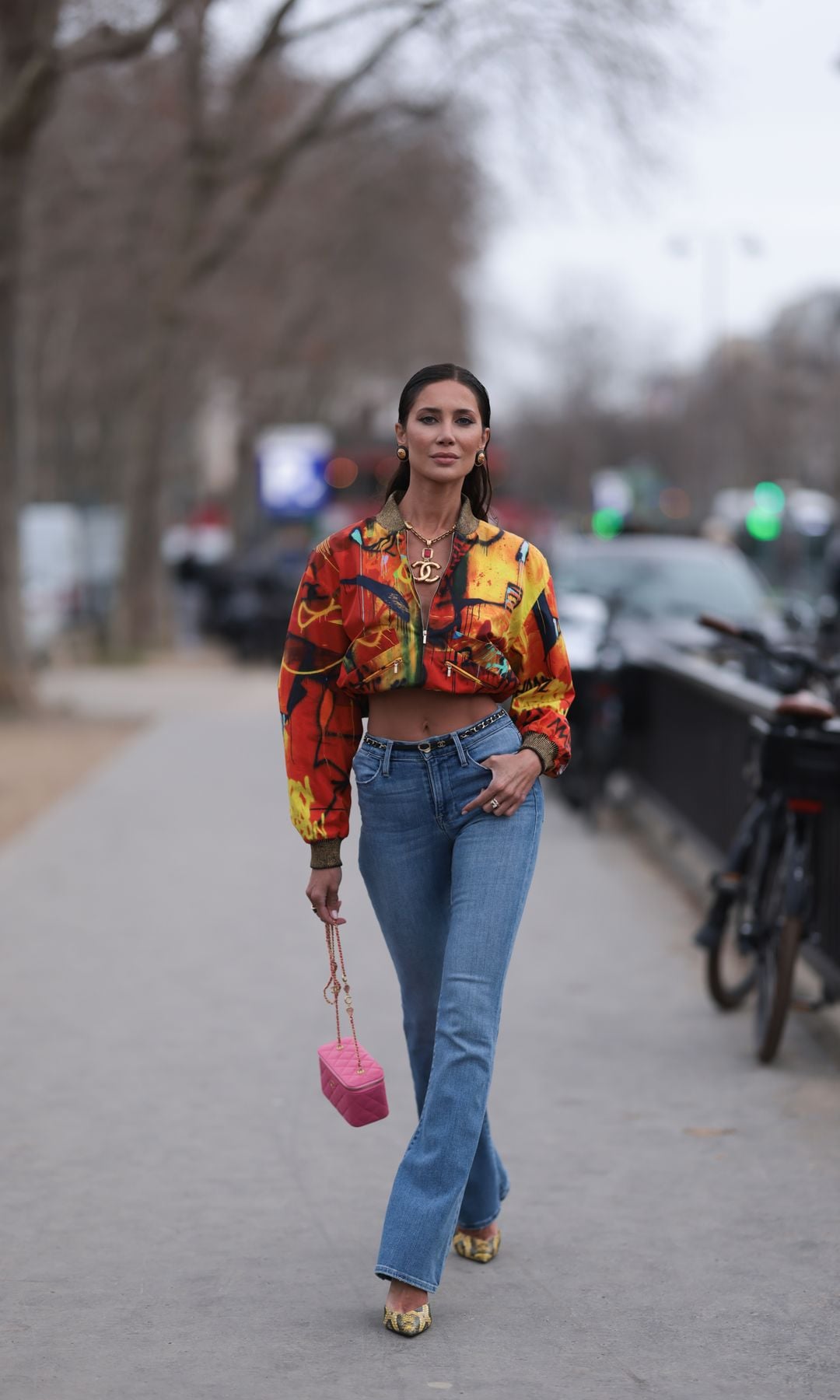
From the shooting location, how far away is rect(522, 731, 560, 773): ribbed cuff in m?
4.42

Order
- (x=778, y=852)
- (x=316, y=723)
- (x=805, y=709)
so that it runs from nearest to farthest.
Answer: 1. (x=316, y=723)
2. (x=805, y=709)
3. (x=778, y=852)

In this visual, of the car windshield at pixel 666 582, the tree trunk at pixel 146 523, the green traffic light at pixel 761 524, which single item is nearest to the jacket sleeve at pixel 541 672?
the car windshield at pixel 666 582

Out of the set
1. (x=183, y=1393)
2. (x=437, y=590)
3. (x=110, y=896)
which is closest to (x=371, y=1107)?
(x=183, y=1393)

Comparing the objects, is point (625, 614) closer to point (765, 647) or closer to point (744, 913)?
point (765, 647)

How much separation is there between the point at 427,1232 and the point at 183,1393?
553 mm

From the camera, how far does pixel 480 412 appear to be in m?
4.46

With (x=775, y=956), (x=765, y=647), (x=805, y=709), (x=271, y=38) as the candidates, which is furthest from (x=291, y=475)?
(x=775, y=956)

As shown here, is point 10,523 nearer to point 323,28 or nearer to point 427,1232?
point 323,28

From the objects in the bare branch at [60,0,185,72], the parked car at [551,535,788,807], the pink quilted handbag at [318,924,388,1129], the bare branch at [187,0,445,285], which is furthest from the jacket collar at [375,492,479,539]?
the bare branch at [187,0,445,285]

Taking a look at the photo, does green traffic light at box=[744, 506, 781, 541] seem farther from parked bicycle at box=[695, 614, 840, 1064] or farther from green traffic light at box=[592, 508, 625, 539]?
parked bicycle at box=[695, 614, 840, 1064]

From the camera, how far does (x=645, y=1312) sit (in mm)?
4480

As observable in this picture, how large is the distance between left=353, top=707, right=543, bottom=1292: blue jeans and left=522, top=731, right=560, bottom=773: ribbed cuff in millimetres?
28

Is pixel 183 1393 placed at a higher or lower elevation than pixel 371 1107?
lower

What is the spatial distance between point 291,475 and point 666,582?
2343 centimetres
